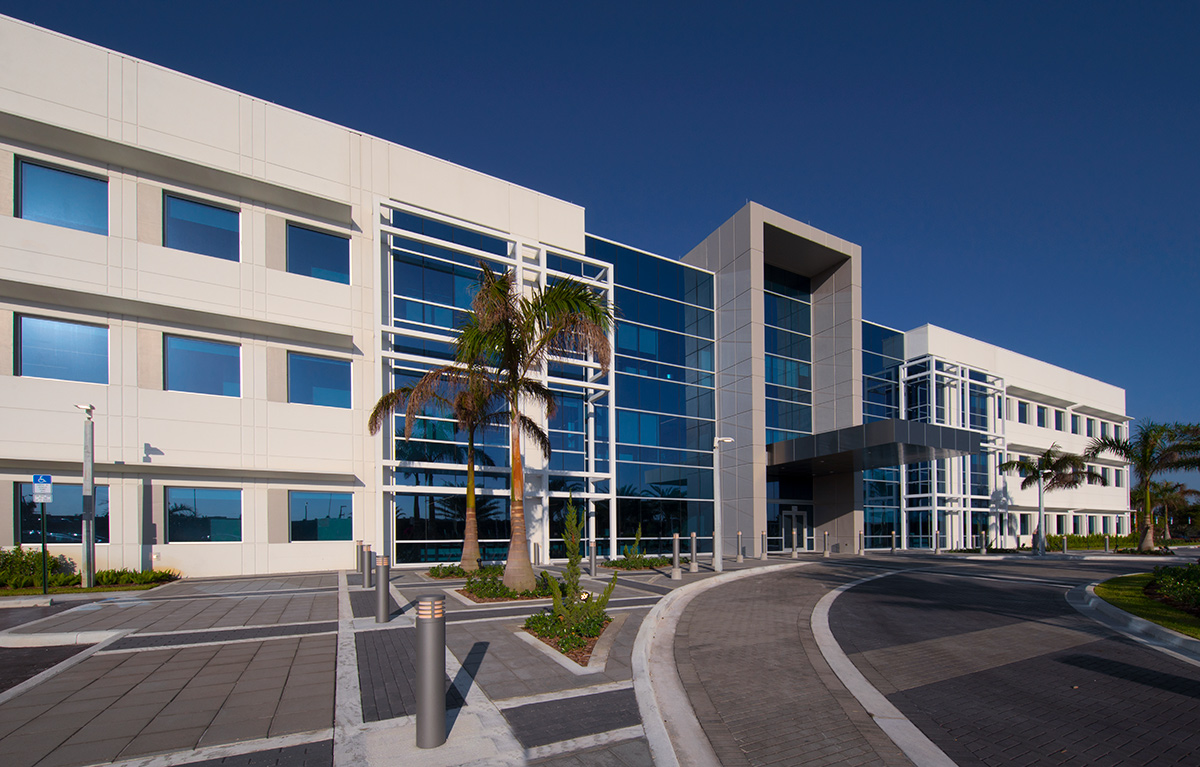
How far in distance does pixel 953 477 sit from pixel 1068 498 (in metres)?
17.6

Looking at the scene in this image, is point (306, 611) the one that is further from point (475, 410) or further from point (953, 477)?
point (953, 477)

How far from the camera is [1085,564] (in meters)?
26.3

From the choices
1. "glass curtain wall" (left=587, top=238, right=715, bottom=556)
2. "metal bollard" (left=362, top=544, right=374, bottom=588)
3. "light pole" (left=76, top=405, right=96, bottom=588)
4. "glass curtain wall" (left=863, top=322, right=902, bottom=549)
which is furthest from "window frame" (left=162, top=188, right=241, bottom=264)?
"glass curtain wall" (left=863, top=322, right=902, bottom=549)

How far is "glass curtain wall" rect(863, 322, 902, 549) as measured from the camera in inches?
1419

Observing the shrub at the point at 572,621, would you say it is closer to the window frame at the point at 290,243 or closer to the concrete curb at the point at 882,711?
the concrete curb at the point at 882,711

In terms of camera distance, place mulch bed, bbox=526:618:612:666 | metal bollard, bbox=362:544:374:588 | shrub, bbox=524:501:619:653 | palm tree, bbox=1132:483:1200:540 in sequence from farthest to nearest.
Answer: palm tree, bbox=1132:483:1200:540 → metal bollard, bbox=362:544:374:588 → shrub, bbox=524:501:619:653 → mulch bed, bbox=526:618:612:666

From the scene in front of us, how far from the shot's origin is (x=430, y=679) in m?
5.35

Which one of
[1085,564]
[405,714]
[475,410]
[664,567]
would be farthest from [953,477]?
[405,714]

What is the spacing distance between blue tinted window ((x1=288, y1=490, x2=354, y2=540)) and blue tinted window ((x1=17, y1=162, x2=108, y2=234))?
9923 mm

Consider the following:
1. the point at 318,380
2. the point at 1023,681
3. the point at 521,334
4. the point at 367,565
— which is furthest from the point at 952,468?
the point at 318,380

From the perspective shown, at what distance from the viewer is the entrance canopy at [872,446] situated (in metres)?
25.5

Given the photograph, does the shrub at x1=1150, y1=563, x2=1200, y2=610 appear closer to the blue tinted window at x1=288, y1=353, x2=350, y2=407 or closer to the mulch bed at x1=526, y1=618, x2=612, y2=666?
the mulch bed at x1=526, y1=618, x2=612, y2=666

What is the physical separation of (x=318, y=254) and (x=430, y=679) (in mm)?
19587

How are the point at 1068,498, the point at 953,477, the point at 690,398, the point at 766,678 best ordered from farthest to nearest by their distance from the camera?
the point at 1068,498 → the point at 953,477 → the point at 690,398 → the point at 766,678
